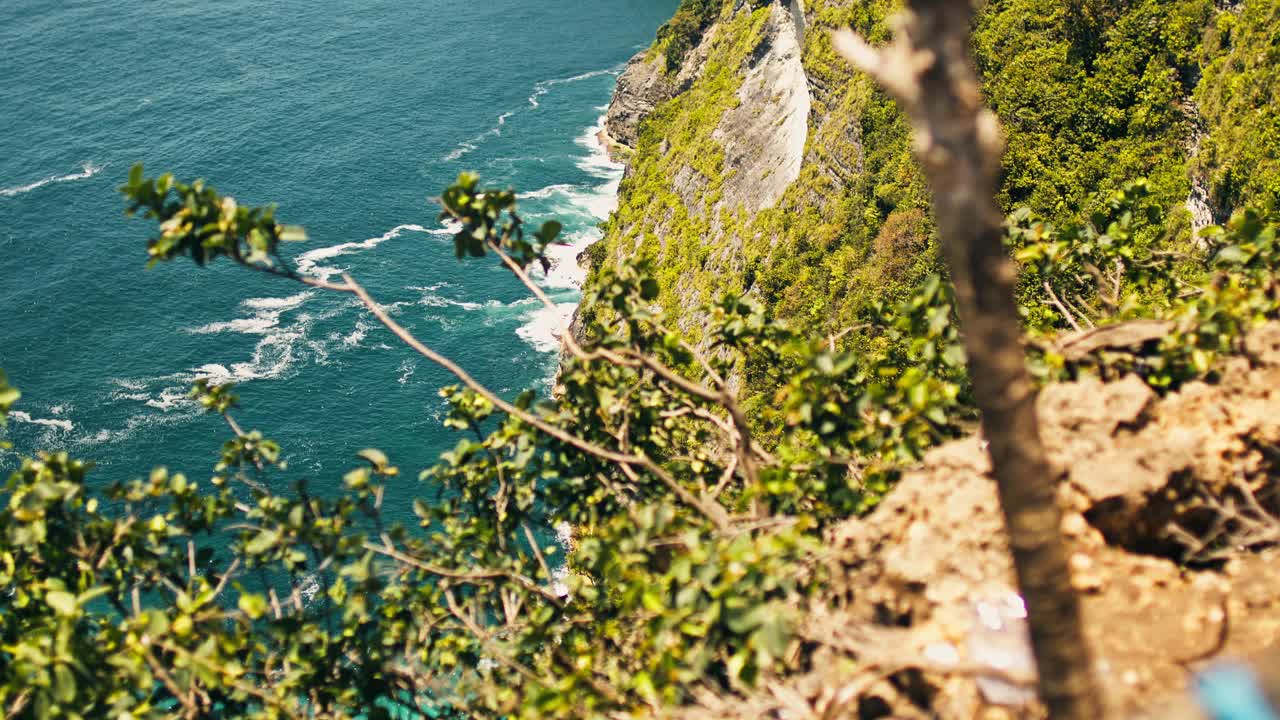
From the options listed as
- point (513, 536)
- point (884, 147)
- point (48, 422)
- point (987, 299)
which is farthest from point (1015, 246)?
point (48, 422)

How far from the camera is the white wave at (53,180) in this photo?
81.3 meters

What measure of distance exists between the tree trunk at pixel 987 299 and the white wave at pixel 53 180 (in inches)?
3596

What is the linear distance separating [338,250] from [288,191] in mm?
10571

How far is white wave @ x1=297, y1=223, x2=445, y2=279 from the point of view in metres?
71.1

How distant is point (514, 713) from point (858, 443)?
192 inches

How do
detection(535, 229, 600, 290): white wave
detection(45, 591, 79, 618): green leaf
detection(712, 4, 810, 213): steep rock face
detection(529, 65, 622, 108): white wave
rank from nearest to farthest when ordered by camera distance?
1. detection(45, 591, 79, 618): green leaf
2. detection(712, 4, 810, 213): steep rock face
3. detection(535, 229, 600, 290): white wave
4. detection(529, 65, 622, 108): white wave

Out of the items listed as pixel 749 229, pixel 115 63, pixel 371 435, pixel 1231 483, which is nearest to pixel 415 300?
pixel 371 435

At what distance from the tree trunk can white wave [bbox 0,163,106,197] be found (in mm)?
91333

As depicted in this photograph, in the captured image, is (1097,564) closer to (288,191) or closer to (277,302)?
(277,302)

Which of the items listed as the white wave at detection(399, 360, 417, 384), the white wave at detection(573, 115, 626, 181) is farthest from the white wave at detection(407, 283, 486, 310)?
the white wave at detection(573, 115, 626, 181)

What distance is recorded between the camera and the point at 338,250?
74625 mm

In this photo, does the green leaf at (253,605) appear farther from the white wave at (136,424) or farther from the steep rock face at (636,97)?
the steep rock face at (636,97)

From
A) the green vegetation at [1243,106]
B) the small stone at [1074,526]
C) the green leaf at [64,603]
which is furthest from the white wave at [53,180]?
the small stone at [1074,526]

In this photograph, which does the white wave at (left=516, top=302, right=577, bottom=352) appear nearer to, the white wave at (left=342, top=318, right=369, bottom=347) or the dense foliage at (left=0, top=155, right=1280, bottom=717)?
the white wave at (left=342, top=318, right=369, bottom=347)
